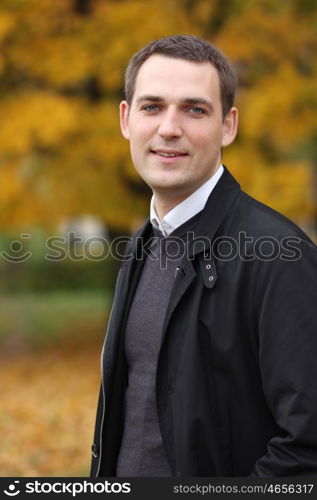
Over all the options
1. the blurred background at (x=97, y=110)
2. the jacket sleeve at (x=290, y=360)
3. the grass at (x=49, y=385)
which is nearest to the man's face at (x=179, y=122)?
the jacket sleeve at (x=290, y=360)

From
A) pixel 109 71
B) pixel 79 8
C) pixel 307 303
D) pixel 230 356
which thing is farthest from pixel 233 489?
pixel 79 8

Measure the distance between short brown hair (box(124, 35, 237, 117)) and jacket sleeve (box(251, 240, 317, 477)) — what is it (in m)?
0.69

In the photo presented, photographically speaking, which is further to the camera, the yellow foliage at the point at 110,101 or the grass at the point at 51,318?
the grass at the point at 51,318

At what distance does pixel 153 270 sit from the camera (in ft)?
8.04

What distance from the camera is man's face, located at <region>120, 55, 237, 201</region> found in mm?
2236

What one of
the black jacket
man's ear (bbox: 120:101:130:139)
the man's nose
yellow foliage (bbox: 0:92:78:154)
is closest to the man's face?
the man's nose

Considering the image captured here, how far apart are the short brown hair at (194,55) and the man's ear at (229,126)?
2cm

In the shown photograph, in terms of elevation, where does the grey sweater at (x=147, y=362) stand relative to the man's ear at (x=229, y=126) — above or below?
below

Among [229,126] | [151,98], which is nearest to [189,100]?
[151,98]

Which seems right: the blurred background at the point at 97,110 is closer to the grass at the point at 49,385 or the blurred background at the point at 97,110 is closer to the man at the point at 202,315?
the grass at the point at 49,385

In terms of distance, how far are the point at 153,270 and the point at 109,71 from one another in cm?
754

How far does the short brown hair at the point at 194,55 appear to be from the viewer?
2.27 meters

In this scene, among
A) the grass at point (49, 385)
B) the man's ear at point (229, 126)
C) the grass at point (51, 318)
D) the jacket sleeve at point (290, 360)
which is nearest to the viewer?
the jacket sleeve at point (290, 360)

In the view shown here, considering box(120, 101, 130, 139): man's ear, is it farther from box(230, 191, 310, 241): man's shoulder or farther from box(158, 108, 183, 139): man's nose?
box(230, 191, 310, 241): man's shoulder
